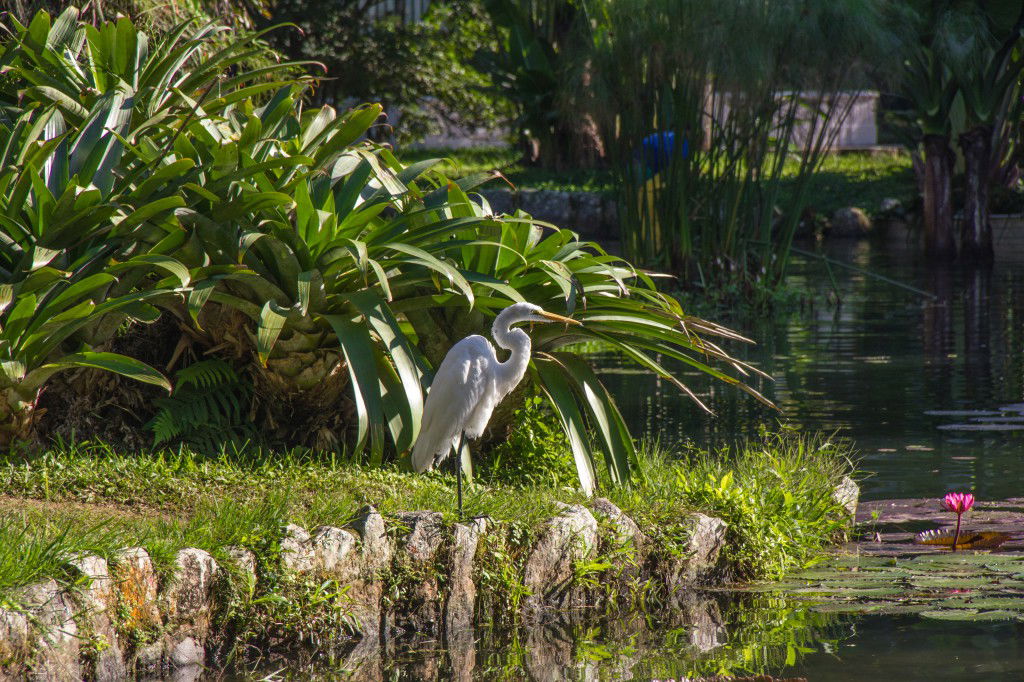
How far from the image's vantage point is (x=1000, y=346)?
10328 millimetres

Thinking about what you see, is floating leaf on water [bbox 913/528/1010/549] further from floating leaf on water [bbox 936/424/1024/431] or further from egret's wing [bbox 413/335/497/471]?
floating leaf on water [bbox 936/424/1024/431]

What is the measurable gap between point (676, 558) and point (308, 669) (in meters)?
1.48

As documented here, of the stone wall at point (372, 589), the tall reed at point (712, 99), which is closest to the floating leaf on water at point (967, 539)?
the stone wall at point (372, 589)

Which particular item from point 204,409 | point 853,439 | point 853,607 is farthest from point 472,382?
point 853,439

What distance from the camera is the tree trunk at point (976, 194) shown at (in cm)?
1734

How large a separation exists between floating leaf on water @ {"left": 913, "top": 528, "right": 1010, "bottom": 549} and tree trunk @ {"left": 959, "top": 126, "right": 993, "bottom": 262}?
44.1 ft

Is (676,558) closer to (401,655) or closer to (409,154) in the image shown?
(401,655)

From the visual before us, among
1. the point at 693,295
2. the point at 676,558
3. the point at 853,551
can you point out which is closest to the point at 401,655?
the point at 676,558

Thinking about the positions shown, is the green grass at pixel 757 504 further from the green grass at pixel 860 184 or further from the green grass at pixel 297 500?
the green grass at pixel 860 184

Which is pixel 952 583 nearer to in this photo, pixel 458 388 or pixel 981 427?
pixel 458 388

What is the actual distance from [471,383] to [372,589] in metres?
0.79

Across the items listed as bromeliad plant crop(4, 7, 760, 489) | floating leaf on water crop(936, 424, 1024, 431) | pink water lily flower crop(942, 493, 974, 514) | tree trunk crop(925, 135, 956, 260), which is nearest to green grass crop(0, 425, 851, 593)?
bromeliad plant crop(4, 7, 760, 489)

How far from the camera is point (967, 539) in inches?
193

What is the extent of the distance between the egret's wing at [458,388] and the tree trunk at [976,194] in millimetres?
14503
